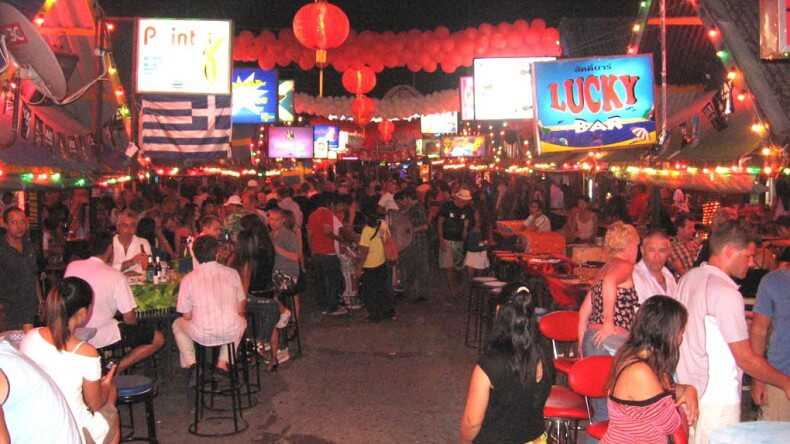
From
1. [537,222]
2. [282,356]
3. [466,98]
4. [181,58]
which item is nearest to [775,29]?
[282,356]

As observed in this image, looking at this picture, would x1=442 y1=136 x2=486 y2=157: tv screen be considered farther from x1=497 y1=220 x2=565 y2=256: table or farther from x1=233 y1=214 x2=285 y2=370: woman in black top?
x1=233 y1=214 x2=285 y2=370: woman in black top

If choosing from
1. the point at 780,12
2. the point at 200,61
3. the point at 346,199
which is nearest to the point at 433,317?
the point at 346,199

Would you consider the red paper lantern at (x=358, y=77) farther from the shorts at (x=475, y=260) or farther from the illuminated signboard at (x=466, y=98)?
the shorts at (x=475, y=260)

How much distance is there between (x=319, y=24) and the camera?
12609 mm

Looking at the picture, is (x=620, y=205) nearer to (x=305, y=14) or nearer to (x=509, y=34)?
(x=509, y=34)

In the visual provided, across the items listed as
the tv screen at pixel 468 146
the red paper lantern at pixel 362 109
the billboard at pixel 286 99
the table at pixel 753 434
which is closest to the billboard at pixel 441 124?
the tv screen at pixel 468 146

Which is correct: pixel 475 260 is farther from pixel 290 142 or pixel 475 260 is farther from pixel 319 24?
pixel 290 142

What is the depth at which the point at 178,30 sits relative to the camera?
1109 centimetres

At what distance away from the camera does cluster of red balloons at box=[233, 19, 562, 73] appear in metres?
17.2

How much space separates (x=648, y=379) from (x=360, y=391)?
16.8 feet

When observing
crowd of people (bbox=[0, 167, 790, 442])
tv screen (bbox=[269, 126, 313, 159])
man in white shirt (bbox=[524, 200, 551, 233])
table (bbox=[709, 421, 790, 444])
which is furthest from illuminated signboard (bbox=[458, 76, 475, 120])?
table (bbox=[709, 421, 790, 444])

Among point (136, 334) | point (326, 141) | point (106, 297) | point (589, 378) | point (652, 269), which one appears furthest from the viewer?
point (326, 141)

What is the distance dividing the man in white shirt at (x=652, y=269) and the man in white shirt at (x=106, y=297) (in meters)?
4.42

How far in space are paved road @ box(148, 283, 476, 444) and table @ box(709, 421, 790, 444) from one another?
3565 mm
